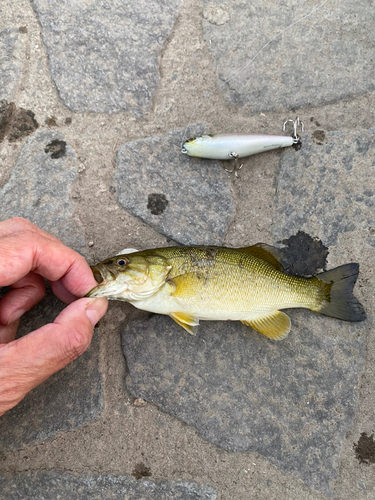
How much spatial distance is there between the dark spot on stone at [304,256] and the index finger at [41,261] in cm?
164

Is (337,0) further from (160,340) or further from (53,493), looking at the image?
(53,493)

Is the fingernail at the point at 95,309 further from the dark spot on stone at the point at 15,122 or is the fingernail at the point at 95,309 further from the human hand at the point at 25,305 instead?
the dark spot on stone at the point at 15,122

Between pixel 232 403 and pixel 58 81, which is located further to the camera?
pixel 58 81

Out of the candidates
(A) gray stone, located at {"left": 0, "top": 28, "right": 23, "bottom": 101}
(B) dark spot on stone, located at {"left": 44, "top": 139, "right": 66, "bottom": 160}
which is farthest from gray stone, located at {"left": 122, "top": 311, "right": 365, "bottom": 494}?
→ (A) gray stone, located at {"left": 0, "top": 28, "right": 23, "bottom": 101}

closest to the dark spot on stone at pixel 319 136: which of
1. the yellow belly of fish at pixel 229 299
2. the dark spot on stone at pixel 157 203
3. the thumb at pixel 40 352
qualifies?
the yellow belly of fish at pixel 229 299

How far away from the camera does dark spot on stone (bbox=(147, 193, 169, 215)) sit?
338cm

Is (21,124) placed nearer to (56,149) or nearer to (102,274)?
(56,149)

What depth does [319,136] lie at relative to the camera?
134 inches

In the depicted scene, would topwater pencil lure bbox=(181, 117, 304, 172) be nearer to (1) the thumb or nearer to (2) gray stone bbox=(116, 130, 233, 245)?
(2) gray stone bbox=(116, 130, 233, 245)

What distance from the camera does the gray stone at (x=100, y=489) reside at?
9.70 ft

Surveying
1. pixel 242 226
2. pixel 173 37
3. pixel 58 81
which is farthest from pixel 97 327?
pixel 173 37

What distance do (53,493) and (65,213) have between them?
2.24 m

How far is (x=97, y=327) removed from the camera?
3.22 metres

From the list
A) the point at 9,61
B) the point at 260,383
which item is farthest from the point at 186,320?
the point at 9,61
